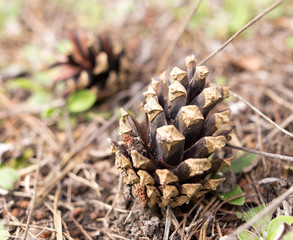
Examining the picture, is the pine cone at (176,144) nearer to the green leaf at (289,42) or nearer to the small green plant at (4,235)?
the small green plant at (4,235)

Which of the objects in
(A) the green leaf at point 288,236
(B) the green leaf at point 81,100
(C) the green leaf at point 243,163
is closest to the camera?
(A) the green leaf at point 288,236

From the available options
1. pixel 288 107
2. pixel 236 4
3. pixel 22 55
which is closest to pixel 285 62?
pixel 288 107

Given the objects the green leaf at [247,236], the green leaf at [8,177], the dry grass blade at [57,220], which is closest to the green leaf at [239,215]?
the green leaf at [247,236]

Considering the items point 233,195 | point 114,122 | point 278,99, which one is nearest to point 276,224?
point 233,195

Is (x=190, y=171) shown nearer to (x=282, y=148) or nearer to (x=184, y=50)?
(x=282, y=148)

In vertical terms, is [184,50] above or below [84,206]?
above

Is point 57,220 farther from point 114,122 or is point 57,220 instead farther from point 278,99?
point 278,99

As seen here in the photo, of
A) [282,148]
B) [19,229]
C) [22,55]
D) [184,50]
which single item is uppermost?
[22,55]
